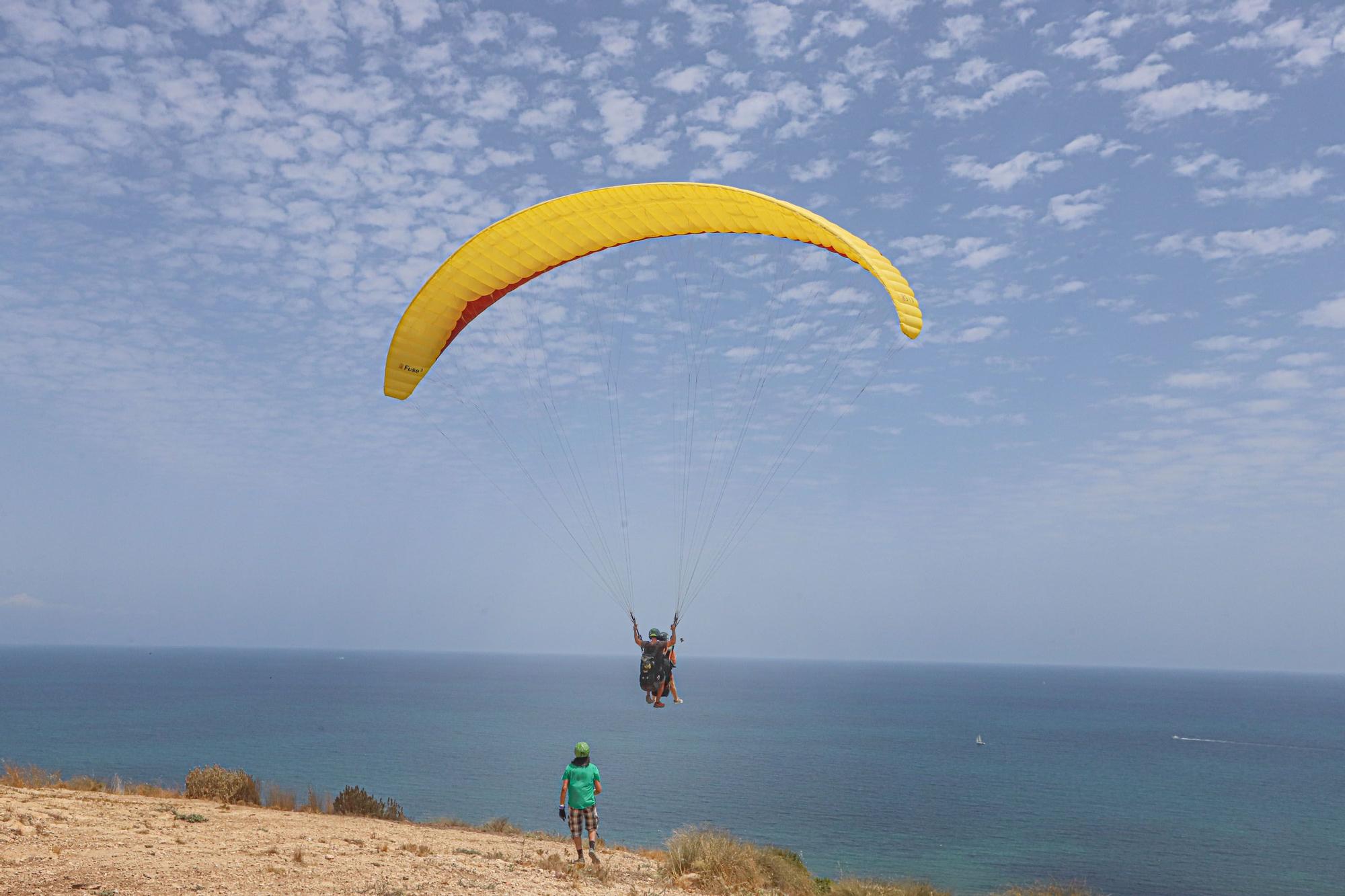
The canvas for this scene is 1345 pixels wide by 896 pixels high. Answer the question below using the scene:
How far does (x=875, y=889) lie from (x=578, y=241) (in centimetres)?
Answer: 1160

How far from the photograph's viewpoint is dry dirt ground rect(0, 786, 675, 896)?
863 centimetres

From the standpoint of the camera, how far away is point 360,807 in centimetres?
1582

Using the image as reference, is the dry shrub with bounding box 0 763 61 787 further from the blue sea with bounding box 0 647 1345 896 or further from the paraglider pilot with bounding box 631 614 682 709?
the paraglider pilot with bounding box 631 614 682 709

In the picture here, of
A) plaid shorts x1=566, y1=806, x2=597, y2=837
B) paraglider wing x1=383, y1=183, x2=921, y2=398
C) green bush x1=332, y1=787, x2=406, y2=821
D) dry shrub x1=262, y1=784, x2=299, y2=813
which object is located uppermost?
paraglider wing x1=383, y1=183, x2=921, y2=398

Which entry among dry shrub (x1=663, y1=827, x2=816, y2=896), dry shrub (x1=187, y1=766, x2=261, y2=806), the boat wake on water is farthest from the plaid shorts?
the boat wake on water

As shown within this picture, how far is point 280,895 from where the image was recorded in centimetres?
841

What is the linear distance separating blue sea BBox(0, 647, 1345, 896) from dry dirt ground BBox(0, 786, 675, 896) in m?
12.0

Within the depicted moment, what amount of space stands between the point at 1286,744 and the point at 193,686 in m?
164

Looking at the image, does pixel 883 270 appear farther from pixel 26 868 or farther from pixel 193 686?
pixel 193 686

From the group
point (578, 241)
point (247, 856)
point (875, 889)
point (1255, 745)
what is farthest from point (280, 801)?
point (1255, 745)

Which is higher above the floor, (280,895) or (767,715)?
(280,895)

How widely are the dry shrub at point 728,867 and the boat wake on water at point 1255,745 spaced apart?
330ft

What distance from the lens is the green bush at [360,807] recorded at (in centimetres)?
1568

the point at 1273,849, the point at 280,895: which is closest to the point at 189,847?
the point at 280,895
